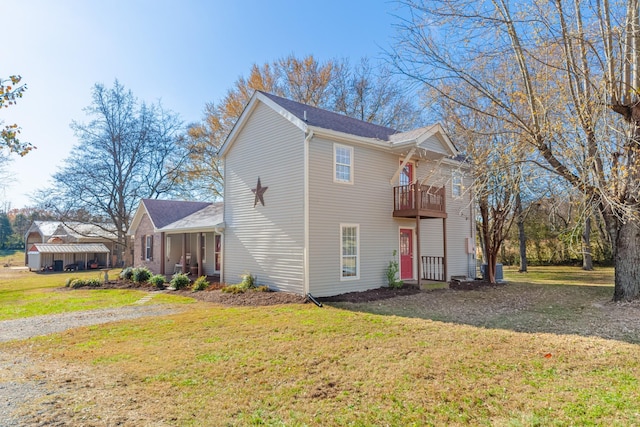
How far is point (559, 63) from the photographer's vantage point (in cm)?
852

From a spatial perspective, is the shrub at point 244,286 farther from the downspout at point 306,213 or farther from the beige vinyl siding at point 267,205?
the downspout at point 306,213

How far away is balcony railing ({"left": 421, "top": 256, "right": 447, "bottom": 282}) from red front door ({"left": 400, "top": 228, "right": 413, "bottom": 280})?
24.9 inches

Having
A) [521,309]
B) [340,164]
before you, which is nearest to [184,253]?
[340,164]

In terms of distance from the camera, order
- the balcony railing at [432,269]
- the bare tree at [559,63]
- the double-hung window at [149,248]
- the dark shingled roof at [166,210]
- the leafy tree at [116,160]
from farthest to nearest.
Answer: the leafy tree at [116,160] < the double-hung window at [149,248] < the dark shingled roof at [166,210] < the balcony railing at [432,269] < the bare tree at [559,63]

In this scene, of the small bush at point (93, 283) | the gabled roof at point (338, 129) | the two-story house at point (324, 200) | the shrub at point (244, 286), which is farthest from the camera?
the small bush at point (93, 283)

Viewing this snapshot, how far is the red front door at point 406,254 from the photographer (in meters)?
13.9

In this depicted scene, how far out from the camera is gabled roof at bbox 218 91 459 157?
11766 millimetres

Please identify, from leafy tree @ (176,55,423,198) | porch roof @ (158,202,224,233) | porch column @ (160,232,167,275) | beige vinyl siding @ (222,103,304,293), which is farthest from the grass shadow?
leafy tree @ (176,55,423,198)

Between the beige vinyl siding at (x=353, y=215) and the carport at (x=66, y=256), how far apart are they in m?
26.0

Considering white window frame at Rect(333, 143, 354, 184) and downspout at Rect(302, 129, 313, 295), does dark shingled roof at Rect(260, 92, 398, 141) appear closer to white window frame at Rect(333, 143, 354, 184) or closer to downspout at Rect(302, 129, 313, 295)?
white window frame at Rect(333, 143, 354, 184)

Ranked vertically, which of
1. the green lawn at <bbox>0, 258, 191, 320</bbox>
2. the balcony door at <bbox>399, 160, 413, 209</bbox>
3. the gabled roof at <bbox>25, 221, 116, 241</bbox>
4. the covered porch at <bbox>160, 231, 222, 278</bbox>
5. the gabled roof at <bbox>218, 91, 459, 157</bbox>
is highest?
the gabled roof at <bbox>218, 91, 459, 157</bbox>

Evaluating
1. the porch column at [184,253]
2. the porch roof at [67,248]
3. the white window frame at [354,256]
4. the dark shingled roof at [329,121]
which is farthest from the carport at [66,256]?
the white window frame at [354,256]

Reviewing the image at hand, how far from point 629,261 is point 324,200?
8290 millimetres

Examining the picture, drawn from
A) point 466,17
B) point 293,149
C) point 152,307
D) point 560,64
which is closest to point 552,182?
point 560,64
